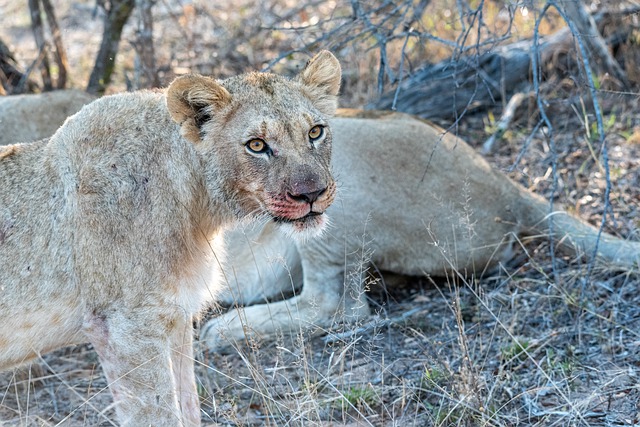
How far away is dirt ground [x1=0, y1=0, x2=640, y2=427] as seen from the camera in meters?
3.60

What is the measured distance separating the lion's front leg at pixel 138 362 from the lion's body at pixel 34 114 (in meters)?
2.68

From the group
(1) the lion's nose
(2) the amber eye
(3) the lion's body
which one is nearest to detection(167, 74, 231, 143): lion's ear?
(2) the amber eye

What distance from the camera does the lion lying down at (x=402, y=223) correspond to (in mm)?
4895

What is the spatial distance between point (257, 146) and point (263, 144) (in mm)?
24

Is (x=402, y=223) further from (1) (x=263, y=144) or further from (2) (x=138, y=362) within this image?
(2) (x=138, y=362)

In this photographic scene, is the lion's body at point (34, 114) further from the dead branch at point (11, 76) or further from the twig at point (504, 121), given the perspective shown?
the twig at point (504, 121)

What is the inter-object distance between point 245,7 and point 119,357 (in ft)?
22.3

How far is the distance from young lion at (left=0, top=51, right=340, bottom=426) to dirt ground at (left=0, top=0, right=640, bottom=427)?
0.89 feet

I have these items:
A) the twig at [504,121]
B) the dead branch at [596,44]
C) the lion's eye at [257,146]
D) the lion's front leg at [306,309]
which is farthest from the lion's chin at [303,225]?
the dead branch at [596,44]

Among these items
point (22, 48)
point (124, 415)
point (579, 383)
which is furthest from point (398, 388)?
point (22, 48)

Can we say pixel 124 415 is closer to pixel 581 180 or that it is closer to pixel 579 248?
pixel 579 248

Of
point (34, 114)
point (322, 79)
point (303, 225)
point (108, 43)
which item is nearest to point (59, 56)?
point (108, 43)

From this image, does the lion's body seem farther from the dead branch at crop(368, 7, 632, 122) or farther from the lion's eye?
the lion's eye

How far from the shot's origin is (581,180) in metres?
6.09
